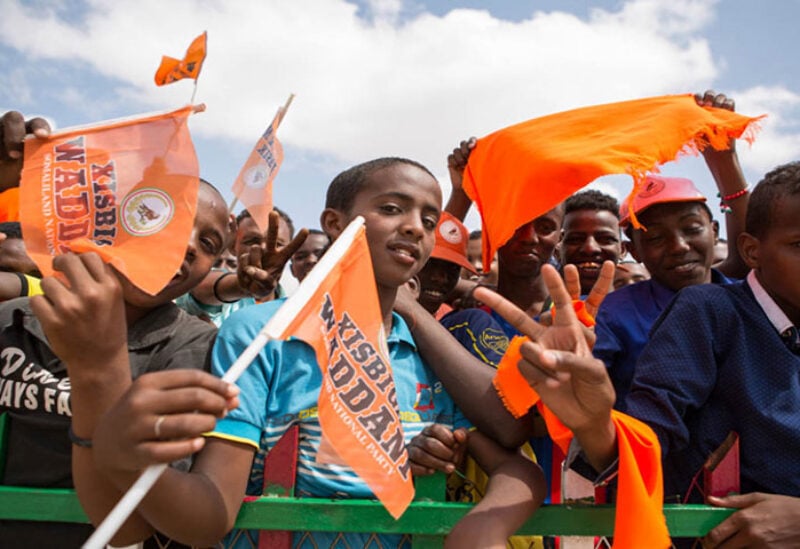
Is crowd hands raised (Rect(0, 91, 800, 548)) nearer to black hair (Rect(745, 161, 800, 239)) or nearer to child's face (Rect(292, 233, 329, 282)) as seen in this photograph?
black hair (Rect(745, 161, 800, 239))

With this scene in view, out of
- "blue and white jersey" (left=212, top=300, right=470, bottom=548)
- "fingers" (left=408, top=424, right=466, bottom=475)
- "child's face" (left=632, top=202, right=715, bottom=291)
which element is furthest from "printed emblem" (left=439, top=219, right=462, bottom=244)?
"fingers" (left=408, top=424, right=466, bottom=475)

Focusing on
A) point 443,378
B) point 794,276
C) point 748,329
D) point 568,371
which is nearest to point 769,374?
point 748,329

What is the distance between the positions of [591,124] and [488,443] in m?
1.50

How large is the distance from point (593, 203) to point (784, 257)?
182 cm

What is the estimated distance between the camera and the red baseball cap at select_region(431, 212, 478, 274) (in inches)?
139

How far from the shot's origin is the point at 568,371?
1.59 metres

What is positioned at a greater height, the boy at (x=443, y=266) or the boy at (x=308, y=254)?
the boy at (x=308, y=254)

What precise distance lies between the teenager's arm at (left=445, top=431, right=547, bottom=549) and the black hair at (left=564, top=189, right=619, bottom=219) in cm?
226

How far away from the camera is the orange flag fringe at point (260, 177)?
3674 mm

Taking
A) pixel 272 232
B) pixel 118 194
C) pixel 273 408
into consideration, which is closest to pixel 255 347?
pixel 273 408

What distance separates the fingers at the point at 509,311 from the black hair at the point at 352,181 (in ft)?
3.30

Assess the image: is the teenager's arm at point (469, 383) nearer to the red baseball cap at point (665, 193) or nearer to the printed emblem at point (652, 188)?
the red baseball cap at point (665, 193)

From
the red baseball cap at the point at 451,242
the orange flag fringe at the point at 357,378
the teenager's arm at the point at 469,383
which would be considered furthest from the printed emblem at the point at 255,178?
the orange flag fringe at the point at 357,378

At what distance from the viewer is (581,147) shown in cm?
258
